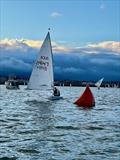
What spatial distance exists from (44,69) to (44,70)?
4.6 inches

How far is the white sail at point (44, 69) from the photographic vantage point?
5425 cm

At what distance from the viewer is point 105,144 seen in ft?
65.2

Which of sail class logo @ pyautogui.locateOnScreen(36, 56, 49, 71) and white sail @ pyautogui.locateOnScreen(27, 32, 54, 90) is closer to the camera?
white sail @ pyautogui.locateOnScreen(27, 32, 54, 90)

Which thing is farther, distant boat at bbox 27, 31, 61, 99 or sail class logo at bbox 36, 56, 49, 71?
sail class logo at bbox 36, 56, 49, 71

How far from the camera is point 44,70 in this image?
54.6 meters

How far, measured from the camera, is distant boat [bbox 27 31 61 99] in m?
54.2

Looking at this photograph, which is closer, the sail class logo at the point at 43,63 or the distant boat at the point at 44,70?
the distant boat at the point at 44,70

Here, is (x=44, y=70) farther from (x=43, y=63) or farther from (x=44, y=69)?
(x=43, y=63)

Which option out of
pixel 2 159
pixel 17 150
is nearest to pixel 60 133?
pixel 17 150

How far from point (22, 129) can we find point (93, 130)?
3838mm

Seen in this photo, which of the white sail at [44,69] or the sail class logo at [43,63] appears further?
the sail class logo at [43,63]

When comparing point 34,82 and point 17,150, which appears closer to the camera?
point 17,150

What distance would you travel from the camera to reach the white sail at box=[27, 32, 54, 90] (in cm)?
5425

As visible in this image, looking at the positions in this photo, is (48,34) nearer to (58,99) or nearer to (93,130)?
(58,99)
